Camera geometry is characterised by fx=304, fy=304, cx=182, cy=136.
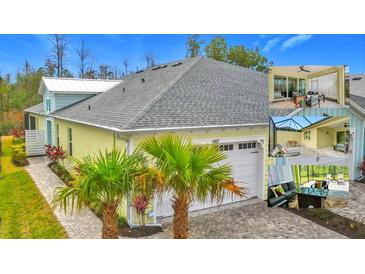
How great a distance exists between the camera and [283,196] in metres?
9.20

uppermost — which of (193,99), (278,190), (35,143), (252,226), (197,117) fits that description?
(193,99)

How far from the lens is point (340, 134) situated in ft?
29.6

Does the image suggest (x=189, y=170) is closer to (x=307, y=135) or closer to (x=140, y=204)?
(x=140, y=204)

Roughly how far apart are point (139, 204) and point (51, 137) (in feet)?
35.7

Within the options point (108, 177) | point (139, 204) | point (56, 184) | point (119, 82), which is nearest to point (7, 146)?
point (56, 184)

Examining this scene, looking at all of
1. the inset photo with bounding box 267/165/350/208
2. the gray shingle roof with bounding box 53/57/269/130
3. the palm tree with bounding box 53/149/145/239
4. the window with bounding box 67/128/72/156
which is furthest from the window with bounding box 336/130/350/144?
the window with bounding box 67/128/72/156

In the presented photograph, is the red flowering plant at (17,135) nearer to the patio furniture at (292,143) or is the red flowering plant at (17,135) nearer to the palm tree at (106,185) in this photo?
the palm tree at (106,185)

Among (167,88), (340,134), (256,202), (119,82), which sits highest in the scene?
(119,82)

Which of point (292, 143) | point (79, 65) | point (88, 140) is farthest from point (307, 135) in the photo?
→ point (79, 65)

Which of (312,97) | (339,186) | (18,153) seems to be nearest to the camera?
(312,97)

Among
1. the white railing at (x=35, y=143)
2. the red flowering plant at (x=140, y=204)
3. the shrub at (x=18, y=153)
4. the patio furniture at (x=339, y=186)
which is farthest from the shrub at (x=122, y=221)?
the white railing at (x=35, y=143)

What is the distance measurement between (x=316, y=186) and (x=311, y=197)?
13.9 inches
